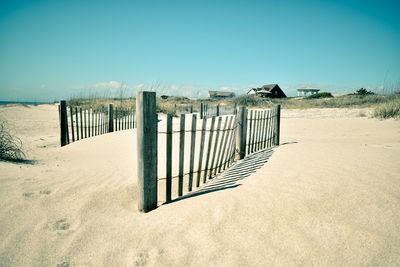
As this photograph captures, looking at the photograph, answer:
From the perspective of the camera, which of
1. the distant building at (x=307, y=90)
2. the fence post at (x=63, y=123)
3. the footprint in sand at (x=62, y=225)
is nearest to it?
the footprint in sand at (x=62, y=225)

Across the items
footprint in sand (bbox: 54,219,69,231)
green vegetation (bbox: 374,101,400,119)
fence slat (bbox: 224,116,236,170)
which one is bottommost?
footprint in sand (bbox: 54,219,69,231)

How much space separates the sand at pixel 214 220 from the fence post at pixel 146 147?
0.19 metres

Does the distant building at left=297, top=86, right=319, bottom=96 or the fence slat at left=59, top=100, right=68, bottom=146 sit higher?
the distant building at left=297, top=86, right=319, bottom=96

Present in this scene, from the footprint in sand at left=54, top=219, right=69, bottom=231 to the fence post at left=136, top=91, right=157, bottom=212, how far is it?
2.42 feet

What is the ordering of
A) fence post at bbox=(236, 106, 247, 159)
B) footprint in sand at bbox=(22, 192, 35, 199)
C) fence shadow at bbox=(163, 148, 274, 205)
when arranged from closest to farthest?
1. footprint in sand at bbox=(22, 192, 35, 199)
2. fence shadow at bbox=(163, 148, 274, 205)
3. fence post at bbox=(236, 106, 247, 159)

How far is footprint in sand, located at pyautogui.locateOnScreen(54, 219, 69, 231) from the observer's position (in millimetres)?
2176

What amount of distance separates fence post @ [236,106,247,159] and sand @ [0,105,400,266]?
1.15 m

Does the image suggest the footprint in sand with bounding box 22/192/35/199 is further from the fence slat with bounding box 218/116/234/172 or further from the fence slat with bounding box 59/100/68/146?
the fence slat with bounding box 59/100/68/146

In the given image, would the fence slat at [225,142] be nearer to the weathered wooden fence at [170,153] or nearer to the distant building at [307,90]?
the weathered wooden fence at [170,153]

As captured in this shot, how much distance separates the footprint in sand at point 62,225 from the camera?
7.14 ft

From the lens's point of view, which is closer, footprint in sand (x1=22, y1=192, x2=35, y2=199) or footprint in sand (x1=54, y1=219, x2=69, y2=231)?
footprint in sand (x1=54, y1=219, x2=69, y2=231)

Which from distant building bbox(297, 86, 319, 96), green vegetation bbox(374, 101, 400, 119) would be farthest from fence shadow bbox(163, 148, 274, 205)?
distant building bbox(297, 86, 319, 96)

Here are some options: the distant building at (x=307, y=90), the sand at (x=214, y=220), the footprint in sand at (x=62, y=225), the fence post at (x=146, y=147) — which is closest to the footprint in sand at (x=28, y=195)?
the sand at (x=214, y=220)

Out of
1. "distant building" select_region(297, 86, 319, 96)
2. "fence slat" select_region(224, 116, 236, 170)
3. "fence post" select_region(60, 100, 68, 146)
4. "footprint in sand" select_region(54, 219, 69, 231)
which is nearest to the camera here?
"footprint in sand" select_region(54, 219, 69, 231)
